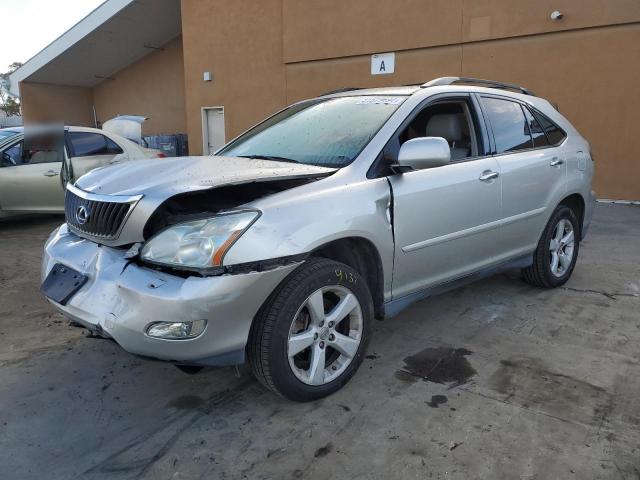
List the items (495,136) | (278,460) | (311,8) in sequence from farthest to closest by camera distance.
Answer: (311,8), (495,136), (278,460)

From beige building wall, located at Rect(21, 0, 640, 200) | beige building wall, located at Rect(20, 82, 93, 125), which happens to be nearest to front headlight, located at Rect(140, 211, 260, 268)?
beige building wall, located at Rect(21, 0, 640, 200)

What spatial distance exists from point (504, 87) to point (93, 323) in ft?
12.0

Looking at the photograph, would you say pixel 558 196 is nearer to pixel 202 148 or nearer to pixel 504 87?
pixel 504 87

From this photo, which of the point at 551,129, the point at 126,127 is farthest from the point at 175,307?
the point at 126,127

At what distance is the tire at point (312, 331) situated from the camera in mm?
2479

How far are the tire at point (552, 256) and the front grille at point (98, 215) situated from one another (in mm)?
A: 3335

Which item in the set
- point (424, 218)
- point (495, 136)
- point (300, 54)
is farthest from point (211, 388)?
point (300, 54)

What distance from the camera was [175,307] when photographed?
226 centimetres

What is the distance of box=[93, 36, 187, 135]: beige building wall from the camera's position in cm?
→ 1834

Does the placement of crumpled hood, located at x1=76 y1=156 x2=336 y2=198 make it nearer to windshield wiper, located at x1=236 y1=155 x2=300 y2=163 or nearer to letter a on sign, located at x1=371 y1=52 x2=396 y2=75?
windshield wiper, located at x1=236 y1=155 x2=300 y2=163

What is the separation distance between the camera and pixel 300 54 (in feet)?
41.9

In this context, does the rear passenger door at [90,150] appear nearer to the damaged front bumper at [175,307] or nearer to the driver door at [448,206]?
the damaged front bumper at [175,307]

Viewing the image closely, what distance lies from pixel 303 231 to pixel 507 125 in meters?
2.29

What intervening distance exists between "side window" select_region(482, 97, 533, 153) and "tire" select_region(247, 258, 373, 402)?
72.5 inches
